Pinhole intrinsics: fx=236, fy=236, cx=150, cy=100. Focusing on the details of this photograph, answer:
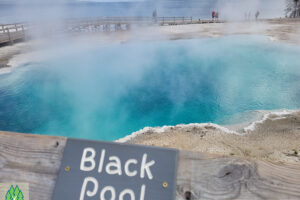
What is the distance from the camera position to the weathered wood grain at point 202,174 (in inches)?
39.1

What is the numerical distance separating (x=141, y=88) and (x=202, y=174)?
9804 millimetres

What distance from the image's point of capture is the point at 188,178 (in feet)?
3.41

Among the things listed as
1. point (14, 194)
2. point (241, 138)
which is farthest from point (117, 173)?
point (241, 138)

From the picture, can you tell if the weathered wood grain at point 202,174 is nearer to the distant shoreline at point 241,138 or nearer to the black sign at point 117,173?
the black sign at point 117,173

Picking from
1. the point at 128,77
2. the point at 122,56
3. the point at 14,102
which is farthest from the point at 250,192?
the point at 122,56

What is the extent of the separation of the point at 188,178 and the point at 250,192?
261mm

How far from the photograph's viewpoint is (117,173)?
3.36ft

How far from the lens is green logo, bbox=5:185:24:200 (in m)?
1.05

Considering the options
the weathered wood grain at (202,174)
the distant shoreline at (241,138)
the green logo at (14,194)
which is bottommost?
the distant shoreline at (241,138)

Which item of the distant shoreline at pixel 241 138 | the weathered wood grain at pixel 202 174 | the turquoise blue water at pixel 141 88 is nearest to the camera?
the weathered wood grain at pixel 202 174

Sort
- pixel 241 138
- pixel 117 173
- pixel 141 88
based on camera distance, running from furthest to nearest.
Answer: pixel 141 88 < pixel 241 138 < pixel 117 173

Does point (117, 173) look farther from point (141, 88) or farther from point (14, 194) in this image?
point (141, 88)

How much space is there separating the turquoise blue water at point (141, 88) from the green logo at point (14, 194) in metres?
6.27

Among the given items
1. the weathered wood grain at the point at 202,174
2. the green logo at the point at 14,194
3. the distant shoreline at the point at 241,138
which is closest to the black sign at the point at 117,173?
the weathered wood grain at the point at 202,174
